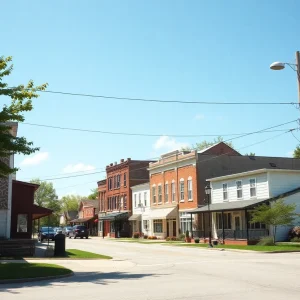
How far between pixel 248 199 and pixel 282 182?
356 centimetres

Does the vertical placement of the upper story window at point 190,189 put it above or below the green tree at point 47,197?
below

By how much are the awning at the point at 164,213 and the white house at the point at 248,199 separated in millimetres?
7878

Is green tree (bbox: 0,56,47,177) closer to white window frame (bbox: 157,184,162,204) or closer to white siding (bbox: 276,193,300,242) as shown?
white siding (bbox: 276,193,300,242)

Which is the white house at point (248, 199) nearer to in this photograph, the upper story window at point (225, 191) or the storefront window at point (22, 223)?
the upper story window at point (225, 191)

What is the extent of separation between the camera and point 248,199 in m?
41.5

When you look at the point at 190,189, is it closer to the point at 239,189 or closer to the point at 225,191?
the point at 225,191

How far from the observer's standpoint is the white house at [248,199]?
1511 inches

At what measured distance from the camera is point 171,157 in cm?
5491

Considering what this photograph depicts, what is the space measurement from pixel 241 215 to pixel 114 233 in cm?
3245

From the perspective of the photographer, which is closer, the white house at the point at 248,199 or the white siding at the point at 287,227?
the white siding at the point at 287,227

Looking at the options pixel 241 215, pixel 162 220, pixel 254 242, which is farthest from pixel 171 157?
pixel 254 242

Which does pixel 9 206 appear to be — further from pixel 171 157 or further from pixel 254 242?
pixel 171 157

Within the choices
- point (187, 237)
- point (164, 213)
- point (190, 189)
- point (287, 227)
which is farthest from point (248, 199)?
point (164, 213)

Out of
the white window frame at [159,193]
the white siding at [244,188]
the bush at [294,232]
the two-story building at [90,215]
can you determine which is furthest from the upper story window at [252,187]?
the two-story building at [90,215]
